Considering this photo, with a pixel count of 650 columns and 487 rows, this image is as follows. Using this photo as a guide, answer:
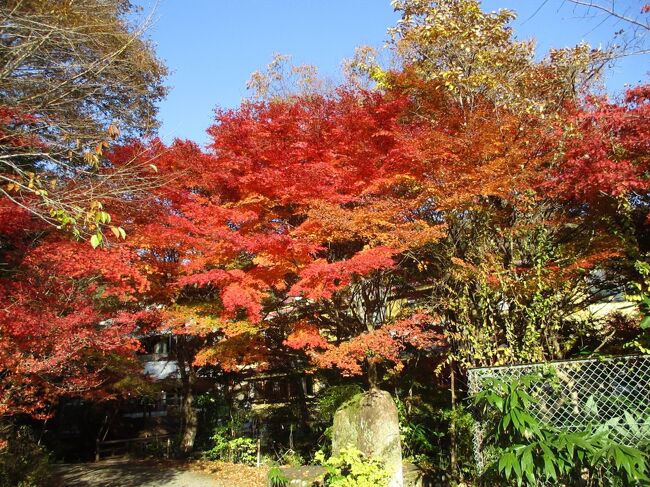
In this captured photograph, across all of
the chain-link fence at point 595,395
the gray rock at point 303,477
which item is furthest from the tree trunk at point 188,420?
the chain-link fence at point 595,395

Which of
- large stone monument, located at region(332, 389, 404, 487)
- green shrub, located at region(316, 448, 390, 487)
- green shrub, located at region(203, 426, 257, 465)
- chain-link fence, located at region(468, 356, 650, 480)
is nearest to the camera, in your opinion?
chain-link fence, located at region(468, 356, 650, 480)

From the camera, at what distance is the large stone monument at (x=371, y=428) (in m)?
8.30

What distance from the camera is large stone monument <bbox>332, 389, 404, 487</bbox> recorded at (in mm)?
8305

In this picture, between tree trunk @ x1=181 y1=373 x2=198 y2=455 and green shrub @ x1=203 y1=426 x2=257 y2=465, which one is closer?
green shrub @ x1=203 y1=426 x2=257 y2=465

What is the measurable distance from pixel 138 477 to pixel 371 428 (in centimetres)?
631

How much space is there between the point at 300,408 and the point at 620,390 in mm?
10790

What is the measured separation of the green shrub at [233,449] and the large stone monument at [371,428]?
427cm

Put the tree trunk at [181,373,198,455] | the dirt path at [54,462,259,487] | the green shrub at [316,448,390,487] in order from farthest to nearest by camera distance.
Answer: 1. the tree trunk at [181,373,198,455]
2. the dirt path at [54,462,259,487]
3. the green shrub at [316,448,390,487]

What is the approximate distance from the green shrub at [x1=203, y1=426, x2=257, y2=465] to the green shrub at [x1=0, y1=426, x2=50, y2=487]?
14.7 feet

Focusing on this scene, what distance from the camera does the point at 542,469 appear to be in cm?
368

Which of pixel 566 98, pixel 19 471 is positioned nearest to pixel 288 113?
pixel 566 98

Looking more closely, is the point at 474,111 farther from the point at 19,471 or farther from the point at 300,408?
the point at 19,471

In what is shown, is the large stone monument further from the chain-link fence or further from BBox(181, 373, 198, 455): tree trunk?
BBox(181, 373, 198, 455): tree trunk

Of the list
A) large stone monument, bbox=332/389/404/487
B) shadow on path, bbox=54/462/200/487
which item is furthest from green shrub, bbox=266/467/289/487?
shadow on path, bbox=54/462/200/487
